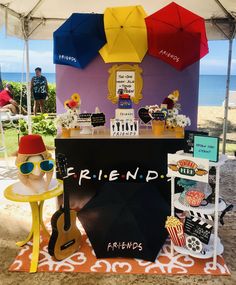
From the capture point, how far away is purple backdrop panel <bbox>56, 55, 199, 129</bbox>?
5.22 meters

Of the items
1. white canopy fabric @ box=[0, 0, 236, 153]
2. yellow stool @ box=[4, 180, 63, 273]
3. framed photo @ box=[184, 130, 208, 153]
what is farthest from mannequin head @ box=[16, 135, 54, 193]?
white canopy fabric @ box=[0, 0, 236, 153]

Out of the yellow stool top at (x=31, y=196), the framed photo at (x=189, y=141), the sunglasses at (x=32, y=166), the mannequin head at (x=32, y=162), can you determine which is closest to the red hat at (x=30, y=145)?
the mannequin head at (x=32, y=162)

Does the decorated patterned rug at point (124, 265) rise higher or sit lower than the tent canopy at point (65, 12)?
lower

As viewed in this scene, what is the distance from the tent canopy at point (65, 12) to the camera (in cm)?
520

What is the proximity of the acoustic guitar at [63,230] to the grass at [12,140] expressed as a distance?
14.1 ft

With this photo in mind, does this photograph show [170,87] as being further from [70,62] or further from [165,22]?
[70,62]

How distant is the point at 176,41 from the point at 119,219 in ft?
8.92

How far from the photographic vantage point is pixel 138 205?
328cm

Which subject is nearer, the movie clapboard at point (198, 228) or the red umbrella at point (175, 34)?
the movie clapboard at point (198, 228)

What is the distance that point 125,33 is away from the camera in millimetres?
4641

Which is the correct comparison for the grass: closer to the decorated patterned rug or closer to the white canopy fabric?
the white canopy fabric

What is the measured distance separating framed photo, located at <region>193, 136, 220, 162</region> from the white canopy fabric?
10.2ft

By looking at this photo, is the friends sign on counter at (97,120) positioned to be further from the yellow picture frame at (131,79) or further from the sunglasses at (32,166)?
the yellow picture frame at (131,79)

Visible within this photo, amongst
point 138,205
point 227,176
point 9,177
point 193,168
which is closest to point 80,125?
point 138,205
